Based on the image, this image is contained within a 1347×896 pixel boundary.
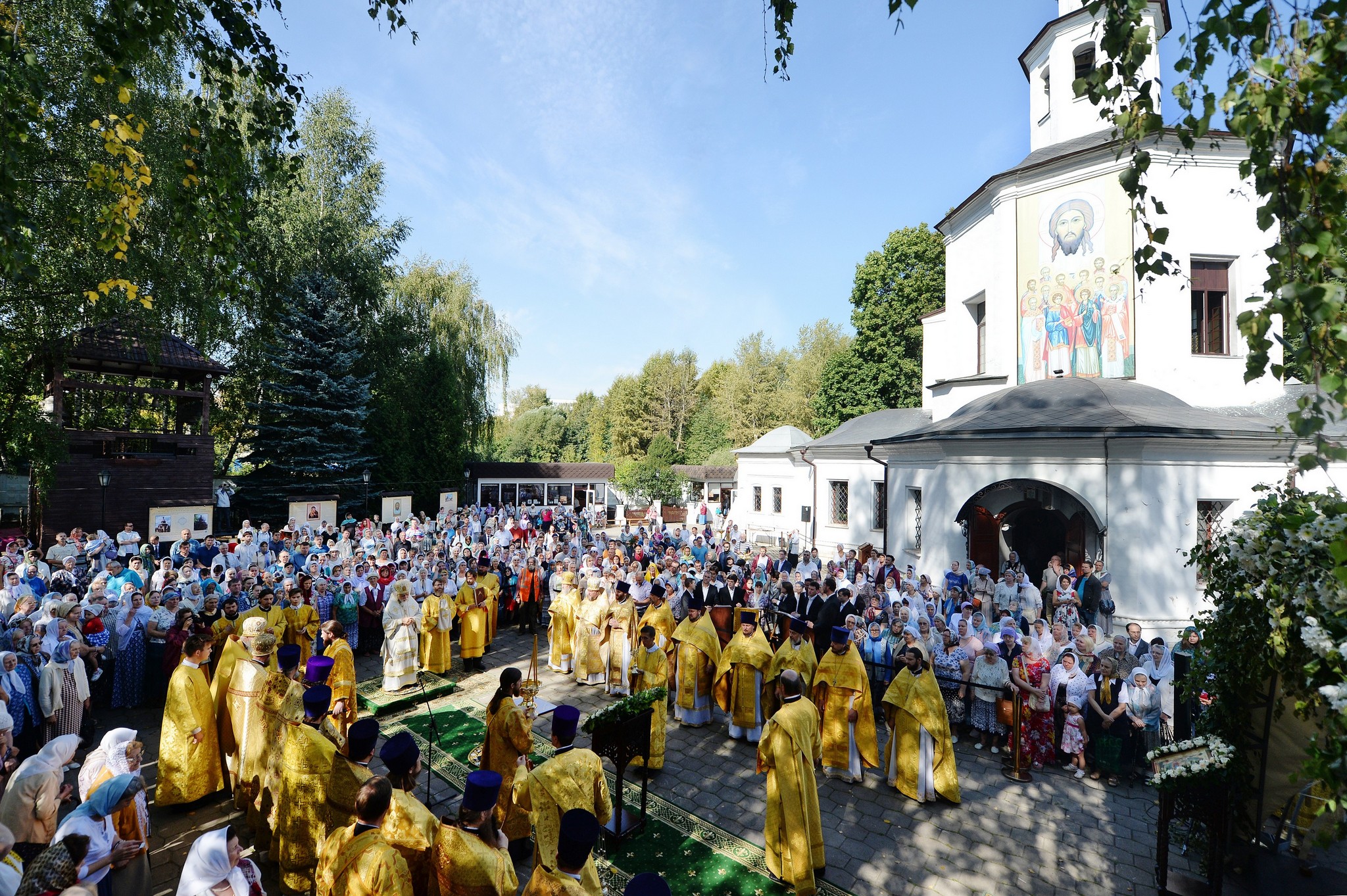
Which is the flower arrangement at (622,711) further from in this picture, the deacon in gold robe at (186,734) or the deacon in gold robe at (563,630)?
the deacon in gold robe at (563,630)

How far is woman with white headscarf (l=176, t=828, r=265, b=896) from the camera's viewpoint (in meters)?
3.64

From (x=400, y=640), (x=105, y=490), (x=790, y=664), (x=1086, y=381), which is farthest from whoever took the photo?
(x=105, y=490)

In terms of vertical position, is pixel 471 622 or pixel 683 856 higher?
pixel 471 622

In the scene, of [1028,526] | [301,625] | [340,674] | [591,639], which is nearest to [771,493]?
[1028,526]

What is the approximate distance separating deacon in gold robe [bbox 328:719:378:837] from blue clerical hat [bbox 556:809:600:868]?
1.92 meters

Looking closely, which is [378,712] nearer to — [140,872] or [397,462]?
[140,872]

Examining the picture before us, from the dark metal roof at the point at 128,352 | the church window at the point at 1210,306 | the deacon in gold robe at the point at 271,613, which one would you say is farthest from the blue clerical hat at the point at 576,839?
the church window at the point at 1210,306

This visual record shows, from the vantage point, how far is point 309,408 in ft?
85.3

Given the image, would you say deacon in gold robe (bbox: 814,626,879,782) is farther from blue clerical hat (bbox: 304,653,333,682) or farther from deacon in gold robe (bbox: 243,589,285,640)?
deacon in gold robe (bbox: 243,589,285,640)

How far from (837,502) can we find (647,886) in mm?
24872

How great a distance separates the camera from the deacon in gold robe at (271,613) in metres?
9.43

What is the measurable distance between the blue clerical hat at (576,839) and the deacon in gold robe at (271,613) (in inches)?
295

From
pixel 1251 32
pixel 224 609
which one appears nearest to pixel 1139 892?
pixel 1251 32

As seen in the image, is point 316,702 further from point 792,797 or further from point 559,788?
point 792,797
